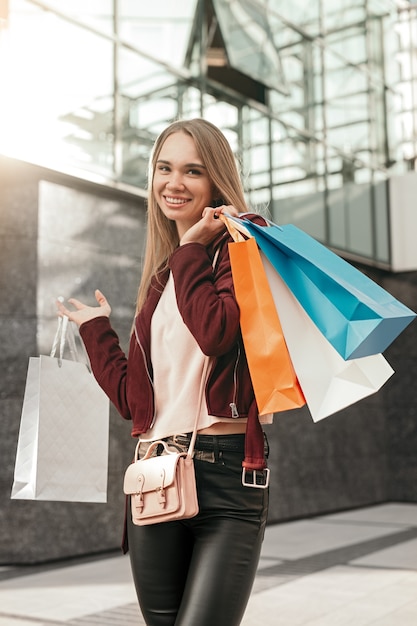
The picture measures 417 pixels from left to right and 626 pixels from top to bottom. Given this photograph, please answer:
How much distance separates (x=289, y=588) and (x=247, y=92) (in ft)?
21.6

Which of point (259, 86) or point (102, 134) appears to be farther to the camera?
point (259, 86)

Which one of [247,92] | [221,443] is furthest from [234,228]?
[247,92]

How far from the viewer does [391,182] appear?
1438 centimetres

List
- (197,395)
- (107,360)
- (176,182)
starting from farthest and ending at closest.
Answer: (107,360), (176,182), (197,395)

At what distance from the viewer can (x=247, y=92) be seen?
1093 centimetres

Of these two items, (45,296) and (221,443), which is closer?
(221,443)

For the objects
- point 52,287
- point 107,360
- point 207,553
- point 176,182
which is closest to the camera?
point 207,553

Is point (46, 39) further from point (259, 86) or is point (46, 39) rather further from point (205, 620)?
point (205, 620)

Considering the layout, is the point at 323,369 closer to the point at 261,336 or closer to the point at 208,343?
the point at 261,336

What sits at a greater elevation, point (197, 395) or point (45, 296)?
point (45, 296)

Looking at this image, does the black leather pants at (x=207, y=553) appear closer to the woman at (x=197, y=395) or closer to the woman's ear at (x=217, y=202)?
the woman at (x=197, y=395)

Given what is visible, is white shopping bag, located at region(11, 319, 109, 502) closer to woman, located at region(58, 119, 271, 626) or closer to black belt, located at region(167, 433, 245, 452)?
woman, located at region(58, 119, 271, 626)

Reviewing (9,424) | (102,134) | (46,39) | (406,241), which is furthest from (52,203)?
(406,241)

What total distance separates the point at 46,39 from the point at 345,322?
6.97 metres
